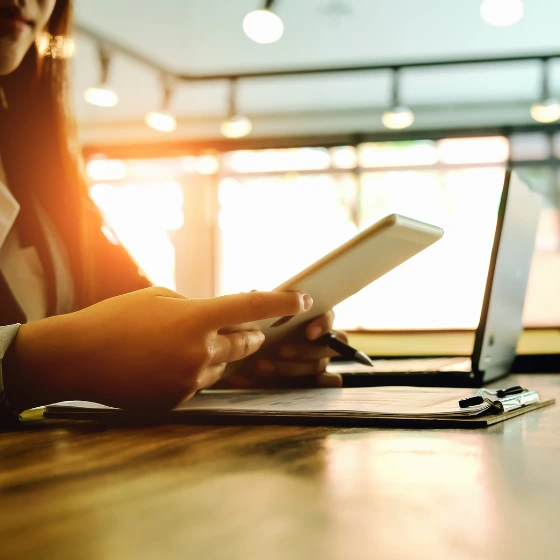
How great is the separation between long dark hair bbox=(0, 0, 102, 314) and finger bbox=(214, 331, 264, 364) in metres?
0.65

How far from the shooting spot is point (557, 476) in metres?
0.39

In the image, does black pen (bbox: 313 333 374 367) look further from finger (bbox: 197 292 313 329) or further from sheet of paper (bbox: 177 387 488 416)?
finger (bbox: 197 292 313 329)

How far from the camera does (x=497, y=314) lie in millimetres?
1021

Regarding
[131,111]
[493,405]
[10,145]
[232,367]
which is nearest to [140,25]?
[131,111]

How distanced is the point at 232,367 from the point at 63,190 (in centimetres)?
60

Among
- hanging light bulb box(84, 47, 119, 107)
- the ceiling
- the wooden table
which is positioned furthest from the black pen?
hanging light bulb box(84, 47, 119, 107)

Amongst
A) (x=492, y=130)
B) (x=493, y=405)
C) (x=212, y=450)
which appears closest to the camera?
(x=212, y=450)

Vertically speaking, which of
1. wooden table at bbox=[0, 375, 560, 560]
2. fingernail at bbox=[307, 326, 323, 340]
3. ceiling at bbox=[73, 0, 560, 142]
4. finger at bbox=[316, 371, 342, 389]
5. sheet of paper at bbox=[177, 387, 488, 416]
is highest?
ceiling at bbox=[73, 0, 560, 142]

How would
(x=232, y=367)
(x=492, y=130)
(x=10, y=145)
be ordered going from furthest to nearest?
(x=492, y=130) < (x=10, y=145) < (x=232, y=367)

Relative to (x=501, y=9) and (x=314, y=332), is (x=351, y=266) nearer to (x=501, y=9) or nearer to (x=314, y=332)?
(x=314, y=332)

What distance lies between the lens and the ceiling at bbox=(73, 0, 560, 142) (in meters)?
Answer: 4.41

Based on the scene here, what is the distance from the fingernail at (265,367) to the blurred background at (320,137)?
3.91 meters

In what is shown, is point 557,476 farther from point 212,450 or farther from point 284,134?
point 284,134

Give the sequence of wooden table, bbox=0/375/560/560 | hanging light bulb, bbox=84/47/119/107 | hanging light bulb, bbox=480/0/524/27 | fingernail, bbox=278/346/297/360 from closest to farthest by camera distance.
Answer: wooden table, bbox=0/375/560/560
fingernail, bbox=278/346/297/360
hanging light bulb, bbox=480/0/524/27
hanging light bulb, bbox=84/47/119/107
